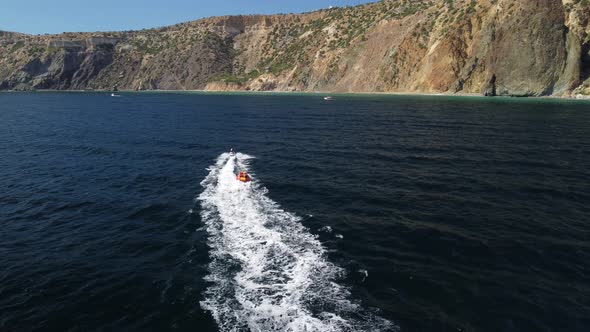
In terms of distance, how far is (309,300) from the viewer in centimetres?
1487

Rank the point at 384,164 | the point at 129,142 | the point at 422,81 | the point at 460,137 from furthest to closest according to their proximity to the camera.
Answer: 1. the point at 422,81
2. the point at 129,142
3. the point at 460,137
4. the point at 384,164

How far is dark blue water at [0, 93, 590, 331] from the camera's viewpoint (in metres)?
14.8

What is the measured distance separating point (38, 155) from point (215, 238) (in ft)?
116

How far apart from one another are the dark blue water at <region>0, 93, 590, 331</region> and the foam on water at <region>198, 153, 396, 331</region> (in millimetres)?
687

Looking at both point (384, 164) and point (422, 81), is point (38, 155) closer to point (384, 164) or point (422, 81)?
point (384, 164)

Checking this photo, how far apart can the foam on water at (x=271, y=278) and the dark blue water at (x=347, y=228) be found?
0.69m

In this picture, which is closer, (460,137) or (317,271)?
(317,271)

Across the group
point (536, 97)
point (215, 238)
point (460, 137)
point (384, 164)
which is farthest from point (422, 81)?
point (215, 238)

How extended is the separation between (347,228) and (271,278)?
7.28 meters

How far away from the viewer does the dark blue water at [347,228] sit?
14820 mm

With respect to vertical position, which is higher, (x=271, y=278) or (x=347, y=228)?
(x=347, y=228)

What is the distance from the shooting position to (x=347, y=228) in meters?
22.3

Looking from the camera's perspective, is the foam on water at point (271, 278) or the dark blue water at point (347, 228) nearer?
the foam on water at point (271, 278)

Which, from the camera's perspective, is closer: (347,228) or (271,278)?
(271,278)
